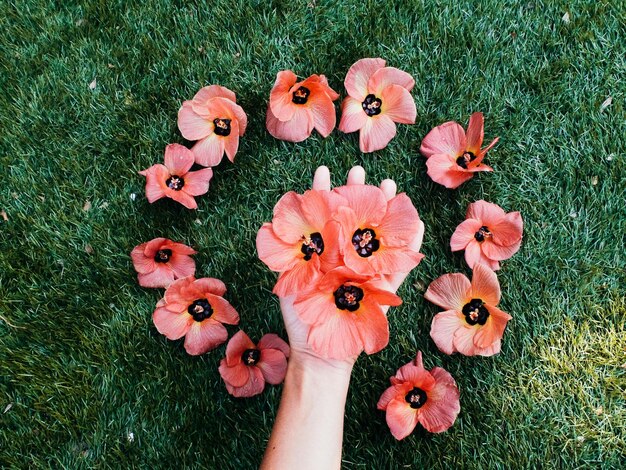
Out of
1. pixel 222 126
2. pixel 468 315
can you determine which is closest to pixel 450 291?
pixel 468 315

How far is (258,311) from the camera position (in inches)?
87.5

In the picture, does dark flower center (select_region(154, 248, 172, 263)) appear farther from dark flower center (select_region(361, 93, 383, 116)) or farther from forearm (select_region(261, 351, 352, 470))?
dark flower center (select_region(361, 93, 383, 116))

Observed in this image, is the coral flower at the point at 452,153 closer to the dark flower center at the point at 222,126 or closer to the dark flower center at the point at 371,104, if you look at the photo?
the dark flower center at the point at 371,104

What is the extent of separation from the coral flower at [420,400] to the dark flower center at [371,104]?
0.99m

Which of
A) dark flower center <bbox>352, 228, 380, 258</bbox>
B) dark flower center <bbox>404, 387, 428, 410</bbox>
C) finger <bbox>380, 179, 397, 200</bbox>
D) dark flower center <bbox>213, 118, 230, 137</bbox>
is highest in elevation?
dark flower center <bbox>213, 118, 230, 137</bbox>

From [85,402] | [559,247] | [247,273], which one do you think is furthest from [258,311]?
[559,247]

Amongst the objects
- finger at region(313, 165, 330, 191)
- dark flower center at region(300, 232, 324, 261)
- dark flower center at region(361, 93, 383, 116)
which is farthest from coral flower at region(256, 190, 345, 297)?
dark flower center at region(361, 93, 383, 116)

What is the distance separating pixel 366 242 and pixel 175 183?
93 centimetres

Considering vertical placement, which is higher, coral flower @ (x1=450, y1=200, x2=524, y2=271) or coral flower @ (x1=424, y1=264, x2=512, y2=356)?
coral flower @ (x1=450, y1=200, x2=524, y2=271)

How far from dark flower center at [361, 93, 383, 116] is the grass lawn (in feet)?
0.55

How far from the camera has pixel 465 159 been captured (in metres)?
2.21

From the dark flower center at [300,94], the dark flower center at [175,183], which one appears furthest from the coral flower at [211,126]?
the dark flower center at [300,94]

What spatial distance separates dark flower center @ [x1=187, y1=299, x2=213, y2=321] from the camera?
208 centimetres

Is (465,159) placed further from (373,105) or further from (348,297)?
(348,297)
